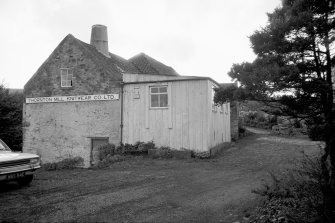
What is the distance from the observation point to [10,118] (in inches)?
822

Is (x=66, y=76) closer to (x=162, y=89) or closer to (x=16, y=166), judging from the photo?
(x=162, y=89)

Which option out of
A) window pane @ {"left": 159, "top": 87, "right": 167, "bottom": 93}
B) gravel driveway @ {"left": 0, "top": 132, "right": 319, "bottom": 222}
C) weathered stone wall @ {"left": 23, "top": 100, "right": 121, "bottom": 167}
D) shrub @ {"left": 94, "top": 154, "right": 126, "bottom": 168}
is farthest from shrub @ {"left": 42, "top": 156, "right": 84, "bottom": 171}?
window pane @ {"left": 159, "top": 87, "right": 167, "bottom": 93}

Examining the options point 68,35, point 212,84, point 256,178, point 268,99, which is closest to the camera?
point 268,99

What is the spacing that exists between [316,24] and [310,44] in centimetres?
43

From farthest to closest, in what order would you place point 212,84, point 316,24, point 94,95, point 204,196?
point 94,95 → point 212,84 → point 204,196 → point 316,24

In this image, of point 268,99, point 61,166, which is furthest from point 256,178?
point 61,166

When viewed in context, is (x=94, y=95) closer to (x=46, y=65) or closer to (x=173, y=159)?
(x=46, y=65)

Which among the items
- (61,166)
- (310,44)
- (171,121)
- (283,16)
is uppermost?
(283,16)

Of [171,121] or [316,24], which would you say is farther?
[171,121]

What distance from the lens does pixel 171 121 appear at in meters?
14.3

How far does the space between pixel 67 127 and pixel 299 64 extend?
46.8 feet

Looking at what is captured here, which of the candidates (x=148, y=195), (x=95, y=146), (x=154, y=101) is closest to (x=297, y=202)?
(x=148, y=195)

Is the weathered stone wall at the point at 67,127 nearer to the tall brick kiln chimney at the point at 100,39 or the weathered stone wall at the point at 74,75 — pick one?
the weathered stone wall at the point at 74,75

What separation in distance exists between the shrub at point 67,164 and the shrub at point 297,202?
509 inches
